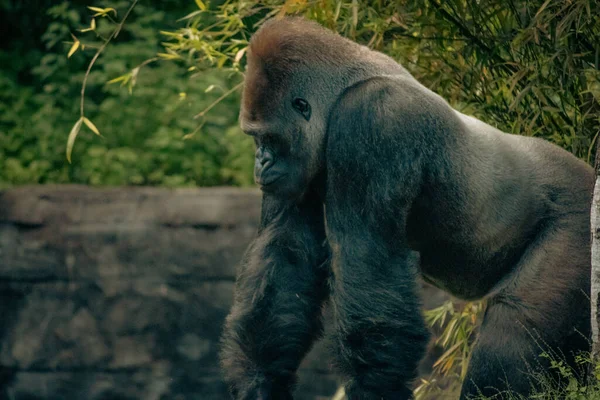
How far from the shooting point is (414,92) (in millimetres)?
2666

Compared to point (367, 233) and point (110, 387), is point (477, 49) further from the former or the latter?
point (110, 387)

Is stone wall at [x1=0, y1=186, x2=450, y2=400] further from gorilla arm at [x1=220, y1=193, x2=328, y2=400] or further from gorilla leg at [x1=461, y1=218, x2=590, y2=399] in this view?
gorilla leg at [x1=461, y1=218, x2=590, y2=399]

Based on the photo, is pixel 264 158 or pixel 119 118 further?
pixel 119 118

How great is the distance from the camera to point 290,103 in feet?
8.98

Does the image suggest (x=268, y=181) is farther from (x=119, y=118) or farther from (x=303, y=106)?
(x=119, y=118)

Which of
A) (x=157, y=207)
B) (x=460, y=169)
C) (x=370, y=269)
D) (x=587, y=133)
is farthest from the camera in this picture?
(x=157, y=207)

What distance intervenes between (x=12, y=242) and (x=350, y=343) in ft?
11.9

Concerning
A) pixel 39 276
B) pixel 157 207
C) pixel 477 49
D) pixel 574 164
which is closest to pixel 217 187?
pixel 157 207

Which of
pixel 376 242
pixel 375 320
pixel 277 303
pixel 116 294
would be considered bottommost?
pixel 116 294

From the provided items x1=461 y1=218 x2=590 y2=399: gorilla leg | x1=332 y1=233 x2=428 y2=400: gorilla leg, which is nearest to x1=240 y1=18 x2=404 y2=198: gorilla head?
x1=332 y1=233 x2=428 y2=400: gorilla leg

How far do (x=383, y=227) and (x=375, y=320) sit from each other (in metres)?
0.27

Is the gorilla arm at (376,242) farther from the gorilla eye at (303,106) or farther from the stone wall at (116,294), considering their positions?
the stone wall at (116,294)

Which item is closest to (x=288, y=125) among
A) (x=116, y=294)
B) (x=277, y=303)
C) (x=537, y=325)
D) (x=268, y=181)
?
(x=268, y=181)

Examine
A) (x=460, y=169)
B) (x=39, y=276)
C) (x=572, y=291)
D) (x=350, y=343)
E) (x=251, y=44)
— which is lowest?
(x=39, y=276)
